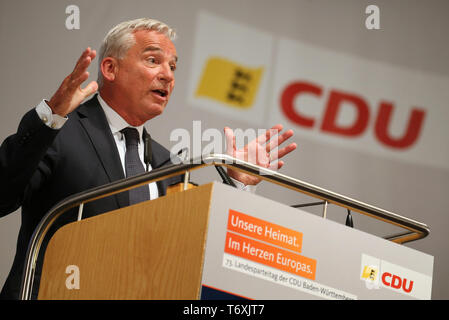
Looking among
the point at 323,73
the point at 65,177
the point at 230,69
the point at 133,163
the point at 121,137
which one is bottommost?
the point at 65,177

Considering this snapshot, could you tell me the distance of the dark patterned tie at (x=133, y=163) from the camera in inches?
103

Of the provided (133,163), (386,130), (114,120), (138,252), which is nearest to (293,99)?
(386,130)

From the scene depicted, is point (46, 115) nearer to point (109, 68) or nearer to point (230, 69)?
point (109, 68)

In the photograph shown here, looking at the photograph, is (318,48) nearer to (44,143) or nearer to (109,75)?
(109,75)

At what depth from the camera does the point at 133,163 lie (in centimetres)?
275

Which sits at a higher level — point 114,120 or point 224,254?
point 114,120

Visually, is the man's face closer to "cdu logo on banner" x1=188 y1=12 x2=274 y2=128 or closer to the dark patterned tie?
the dark patterned tie

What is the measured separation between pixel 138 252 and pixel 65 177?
0.83m

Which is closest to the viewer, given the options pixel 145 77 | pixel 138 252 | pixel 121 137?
pixel 138 252

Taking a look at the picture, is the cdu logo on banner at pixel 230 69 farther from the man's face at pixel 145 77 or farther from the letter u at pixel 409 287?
the letter u at pixel 409 287

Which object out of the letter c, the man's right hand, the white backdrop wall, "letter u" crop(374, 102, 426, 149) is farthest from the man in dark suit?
"letter u" crop(374, 102, 426, 149)

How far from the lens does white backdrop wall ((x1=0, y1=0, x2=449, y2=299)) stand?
442 centimetres

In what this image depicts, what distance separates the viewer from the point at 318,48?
5.05 meters
